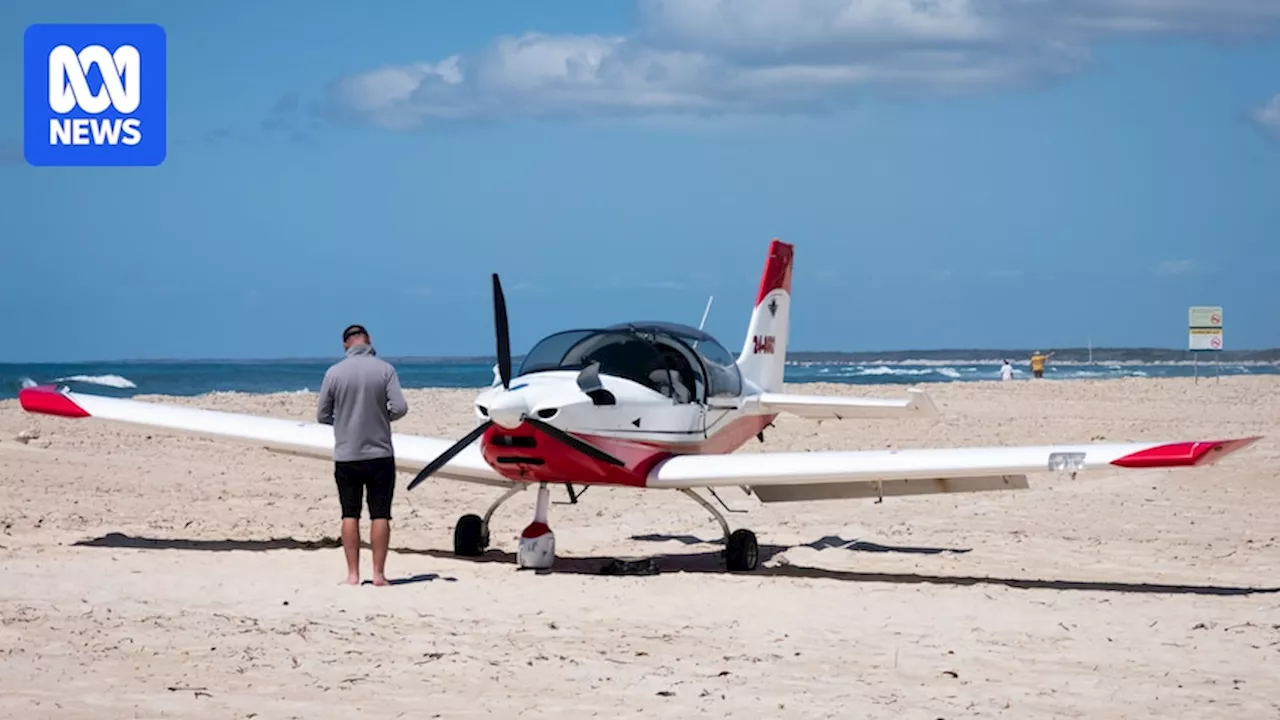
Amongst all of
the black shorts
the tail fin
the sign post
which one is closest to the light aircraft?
the black shorts

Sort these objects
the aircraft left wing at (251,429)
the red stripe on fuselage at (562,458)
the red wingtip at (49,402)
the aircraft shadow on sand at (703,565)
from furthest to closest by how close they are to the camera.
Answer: the red wingtip at (49,402) → the aircraft left wing at (251,429) → the red stripe on fuselage at (562,458) → the aircraft shadow on sand at (703,565)

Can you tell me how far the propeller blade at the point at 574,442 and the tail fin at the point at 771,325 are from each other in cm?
460

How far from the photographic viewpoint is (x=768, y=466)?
12.2 metres

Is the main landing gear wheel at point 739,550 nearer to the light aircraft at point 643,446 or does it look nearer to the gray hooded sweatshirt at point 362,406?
the light aircraft at point 643,446

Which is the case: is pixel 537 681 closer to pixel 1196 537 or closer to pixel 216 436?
pixel 216 436

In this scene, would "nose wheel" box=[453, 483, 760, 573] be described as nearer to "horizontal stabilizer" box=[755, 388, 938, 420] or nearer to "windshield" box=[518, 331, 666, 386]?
"windshield" box=[518, 331, 666, 386]

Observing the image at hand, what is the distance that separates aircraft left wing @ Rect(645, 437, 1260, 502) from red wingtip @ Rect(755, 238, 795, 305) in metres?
4.11

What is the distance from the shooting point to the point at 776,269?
16.8 m

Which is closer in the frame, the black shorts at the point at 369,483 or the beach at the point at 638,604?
the beach at the point at 638,604

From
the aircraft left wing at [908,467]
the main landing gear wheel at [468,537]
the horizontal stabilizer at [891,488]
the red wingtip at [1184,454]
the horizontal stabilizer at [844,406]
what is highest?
the horizontal stabilizer at [844,406]

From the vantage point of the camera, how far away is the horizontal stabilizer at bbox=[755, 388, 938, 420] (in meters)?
14.8

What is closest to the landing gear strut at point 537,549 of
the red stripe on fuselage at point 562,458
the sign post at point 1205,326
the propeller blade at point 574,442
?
the red stripe on fuselage at point 562,458

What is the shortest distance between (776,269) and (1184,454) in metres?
6.69

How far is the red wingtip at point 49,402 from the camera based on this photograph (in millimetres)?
14406
